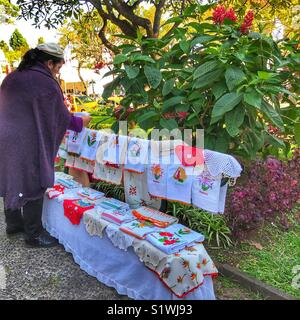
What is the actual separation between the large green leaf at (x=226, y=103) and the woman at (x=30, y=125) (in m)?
1.26

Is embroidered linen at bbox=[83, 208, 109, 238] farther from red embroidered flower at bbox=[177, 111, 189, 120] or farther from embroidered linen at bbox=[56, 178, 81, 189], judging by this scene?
red embroidered flower at bbox=[177, 111, 189, 120]

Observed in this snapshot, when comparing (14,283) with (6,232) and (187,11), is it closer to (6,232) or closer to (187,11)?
(6,232)

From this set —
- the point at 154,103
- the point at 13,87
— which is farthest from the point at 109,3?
the point at 13,87

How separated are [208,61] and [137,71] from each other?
614 mm

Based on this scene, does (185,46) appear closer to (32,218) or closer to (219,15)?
(219,15)

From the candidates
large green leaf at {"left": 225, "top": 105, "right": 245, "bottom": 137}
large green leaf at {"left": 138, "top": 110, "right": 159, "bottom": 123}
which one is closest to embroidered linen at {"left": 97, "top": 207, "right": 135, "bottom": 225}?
large green leaf at {"left": 138, "top": 110, "right": 159, "bottom": 123}

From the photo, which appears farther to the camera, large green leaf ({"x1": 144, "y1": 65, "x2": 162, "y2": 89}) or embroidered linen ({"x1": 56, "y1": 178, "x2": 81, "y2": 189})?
embroidered linen ({"x1": 56, "y1": 178, "x2": 81, "y2": 189})

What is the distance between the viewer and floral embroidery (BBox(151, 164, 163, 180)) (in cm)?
244

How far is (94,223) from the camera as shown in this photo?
7.93 ft

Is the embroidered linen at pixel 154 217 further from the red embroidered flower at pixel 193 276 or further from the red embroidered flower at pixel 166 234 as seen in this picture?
the red embroidered flower at pixel 193 276

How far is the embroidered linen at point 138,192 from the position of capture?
2711 millimetres

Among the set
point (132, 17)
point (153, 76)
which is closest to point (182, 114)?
point (153, 76)

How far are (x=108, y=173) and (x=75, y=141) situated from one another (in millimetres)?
574

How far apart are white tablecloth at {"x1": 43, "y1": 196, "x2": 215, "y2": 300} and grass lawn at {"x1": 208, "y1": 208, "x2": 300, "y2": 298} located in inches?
20.2
